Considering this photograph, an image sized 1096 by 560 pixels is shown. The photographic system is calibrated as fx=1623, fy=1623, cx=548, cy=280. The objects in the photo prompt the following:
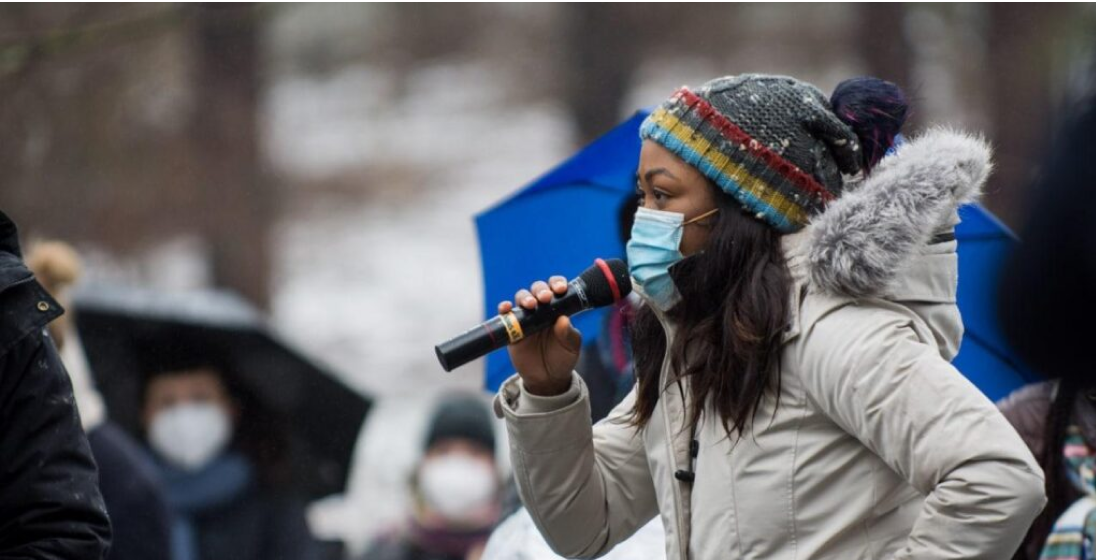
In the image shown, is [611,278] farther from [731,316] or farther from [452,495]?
[452,495]

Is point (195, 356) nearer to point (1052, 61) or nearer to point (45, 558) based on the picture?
point (1052, 61)

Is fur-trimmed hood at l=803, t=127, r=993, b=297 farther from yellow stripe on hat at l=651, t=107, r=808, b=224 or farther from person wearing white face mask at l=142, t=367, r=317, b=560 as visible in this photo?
person wearing white face mask at l=142, t=367, r=317, b=560

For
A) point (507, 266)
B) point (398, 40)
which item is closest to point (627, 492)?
point (507, 266)

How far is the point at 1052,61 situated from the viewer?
7.09 m

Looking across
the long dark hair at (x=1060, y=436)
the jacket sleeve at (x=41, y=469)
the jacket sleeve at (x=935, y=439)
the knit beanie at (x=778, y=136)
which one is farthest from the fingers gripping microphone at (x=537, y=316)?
the long dark hair at (x=1060, y=436)

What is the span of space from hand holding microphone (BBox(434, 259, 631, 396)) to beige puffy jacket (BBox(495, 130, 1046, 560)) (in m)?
0.08

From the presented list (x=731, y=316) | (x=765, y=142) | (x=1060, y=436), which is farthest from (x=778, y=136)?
(x=1060, y=436)

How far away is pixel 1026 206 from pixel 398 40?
5785mm

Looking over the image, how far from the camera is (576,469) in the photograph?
2840mm

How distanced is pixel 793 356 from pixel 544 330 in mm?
443

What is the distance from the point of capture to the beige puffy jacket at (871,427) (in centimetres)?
238

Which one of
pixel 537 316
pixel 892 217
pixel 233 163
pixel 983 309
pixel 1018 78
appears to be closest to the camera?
pixel 892 217

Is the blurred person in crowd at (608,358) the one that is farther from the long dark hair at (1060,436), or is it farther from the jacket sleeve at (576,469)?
the jacket sleeve at (576,469)

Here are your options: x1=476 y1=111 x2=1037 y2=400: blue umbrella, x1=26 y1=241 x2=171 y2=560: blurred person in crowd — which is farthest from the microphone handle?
x1=26 y1=241 x2=171 y2=560: blurred person in crowd
